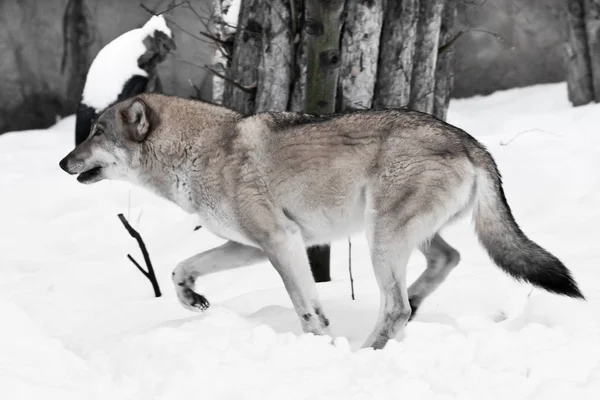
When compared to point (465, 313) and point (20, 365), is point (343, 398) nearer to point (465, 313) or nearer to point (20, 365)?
point (20, 365)

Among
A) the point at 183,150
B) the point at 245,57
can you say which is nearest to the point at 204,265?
the point at 183,150

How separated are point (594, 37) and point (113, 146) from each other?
10632 mm

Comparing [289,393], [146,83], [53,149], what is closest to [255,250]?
[289,393]

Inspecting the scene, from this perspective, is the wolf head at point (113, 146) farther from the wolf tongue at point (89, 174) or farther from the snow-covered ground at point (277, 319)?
the snow-covered ground at point (277, 319)

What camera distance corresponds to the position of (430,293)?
5113 mm

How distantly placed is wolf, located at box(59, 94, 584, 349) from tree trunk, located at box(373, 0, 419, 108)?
1.76m

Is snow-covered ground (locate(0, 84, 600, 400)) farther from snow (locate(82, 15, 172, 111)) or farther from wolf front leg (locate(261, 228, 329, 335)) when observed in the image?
snow (locate(82, 15, 172, 111))

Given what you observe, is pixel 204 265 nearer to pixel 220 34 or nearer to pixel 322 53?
pixel 322 53

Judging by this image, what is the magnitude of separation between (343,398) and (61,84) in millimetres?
16115

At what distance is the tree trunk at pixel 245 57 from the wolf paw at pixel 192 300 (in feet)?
7.35

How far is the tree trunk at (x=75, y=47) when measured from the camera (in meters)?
18.3

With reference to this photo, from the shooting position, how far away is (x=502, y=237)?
14.8ft

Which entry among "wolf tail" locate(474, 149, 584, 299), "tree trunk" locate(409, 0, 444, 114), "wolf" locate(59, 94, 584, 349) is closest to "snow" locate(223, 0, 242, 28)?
"tree trunk" locate(409, 0, 444, 114)

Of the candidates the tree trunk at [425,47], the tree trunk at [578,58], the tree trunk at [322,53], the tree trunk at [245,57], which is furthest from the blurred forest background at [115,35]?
the tree trunk at [322,53]
